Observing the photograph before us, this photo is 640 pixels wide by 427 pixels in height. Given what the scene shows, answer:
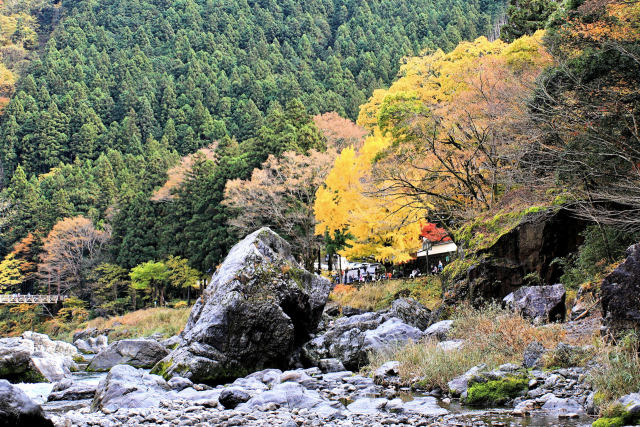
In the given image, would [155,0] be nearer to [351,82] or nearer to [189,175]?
[351,82]

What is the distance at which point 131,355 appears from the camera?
16297mm

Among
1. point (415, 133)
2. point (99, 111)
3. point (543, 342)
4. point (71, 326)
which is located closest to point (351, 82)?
point (99, 111)

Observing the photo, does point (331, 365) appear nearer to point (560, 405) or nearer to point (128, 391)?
point (128, 391)

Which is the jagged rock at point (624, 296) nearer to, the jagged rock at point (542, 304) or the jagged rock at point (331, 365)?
the jagged rock at point (542, 304)

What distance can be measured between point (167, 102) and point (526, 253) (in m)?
86.5

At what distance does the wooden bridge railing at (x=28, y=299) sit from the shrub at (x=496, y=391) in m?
47.3

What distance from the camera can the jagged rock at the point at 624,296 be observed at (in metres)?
7.59

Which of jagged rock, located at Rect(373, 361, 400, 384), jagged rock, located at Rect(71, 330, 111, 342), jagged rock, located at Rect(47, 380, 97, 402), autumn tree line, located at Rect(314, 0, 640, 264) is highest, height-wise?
autumn tree line, located at Rect(314, 0, 640, 264)

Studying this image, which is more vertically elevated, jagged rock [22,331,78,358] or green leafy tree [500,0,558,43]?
green leafy tree [500,0,558,43]

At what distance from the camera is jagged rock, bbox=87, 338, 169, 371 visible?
16.1 m

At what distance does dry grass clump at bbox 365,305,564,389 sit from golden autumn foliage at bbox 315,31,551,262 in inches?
260

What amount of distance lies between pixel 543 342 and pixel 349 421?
398 cm

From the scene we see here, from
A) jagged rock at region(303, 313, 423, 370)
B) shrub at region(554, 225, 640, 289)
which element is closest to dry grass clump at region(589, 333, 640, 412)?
jagged rock at region(303, 313, 423, 370)

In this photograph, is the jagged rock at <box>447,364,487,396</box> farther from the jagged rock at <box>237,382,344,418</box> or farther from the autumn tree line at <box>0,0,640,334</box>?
the autumn tree line at <box>0,0,640,334</box>
